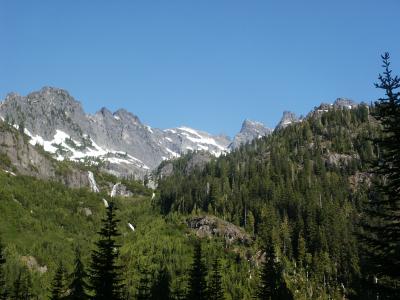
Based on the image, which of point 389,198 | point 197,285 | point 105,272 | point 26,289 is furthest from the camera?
point 26,289

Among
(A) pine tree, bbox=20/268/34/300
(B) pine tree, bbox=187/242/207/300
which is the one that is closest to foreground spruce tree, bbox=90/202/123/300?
(B) pine tree, bbox=187/242/207/300

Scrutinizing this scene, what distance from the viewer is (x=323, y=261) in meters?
167

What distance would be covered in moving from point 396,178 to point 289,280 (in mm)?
139768

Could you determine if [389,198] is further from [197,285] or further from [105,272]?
[197,285]

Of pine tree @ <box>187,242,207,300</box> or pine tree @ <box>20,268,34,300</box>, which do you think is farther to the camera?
pine tree @ <box>20,268,34,300</box>

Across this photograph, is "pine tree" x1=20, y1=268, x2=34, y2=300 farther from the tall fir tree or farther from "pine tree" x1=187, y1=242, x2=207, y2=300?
the tall fir tree

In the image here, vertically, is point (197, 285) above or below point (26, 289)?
below

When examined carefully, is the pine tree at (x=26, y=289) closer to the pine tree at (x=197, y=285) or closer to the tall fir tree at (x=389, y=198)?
the pine tree at (x=197, y=285)

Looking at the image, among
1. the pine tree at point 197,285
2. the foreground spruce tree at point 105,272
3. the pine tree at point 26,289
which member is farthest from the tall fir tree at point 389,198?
the pine tree at point 26,289

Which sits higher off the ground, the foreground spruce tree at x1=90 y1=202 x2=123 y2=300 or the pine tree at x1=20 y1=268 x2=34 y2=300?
the pine tree at x1=20 y1=268 x2=34 y2=300

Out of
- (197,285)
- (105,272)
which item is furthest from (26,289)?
(105,272)

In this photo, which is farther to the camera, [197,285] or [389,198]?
[197,285]

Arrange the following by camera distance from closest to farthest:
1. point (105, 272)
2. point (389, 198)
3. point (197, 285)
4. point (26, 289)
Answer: point (389, 198) < point (105, 272) < point (197, 285) < point (26, 289)

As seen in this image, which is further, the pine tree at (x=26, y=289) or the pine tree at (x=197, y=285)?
the pine tree at (x=26, y=289)
